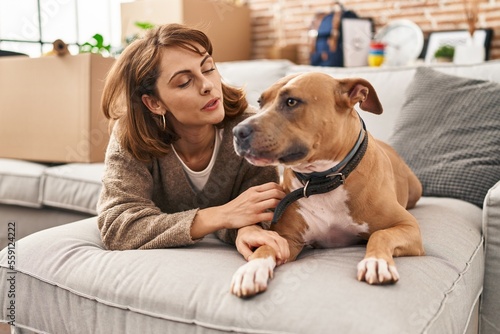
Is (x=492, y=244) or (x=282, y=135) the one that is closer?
(x=282, y=135)

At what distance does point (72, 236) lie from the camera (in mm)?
1673

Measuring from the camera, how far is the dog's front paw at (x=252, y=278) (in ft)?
3.88

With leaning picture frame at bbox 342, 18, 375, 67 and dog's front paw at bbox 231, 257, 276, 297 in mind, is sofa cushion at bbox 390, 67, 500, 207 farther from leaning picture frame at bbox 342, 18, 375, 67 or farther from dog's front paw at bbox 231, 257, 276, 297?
leaning picture frame at bbox 342, 18, 375, 67

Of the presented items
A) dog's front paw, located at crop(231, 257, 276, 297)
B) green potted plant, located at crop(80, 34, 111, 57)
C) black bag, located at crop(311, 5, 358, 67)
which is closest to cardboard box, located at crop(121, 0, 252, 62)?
black bag, located at crop(311, 5, 358, 67)

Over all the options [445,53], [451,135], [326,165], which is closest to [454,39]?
[445,53]

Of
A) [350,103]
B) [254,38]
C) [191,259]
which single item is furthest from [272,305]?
[254,38]

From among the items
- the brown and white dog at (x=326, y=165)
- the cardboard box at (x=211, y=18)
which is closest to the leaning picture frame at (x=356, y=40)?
the cardboard box at (x=211, y=18)

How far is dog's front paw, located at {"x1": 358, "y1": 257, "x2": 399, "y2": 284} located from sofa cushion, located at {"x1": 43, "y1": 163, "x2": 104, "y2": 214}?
5.27 ft

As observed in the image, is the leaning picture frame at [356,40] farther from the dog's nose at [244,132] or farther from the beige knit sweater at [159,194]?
the dog's nose at [244,132]

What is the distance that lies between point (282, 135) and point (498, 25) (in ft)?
8.51

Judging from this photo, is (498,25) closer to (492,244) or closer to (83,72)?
(492,244)

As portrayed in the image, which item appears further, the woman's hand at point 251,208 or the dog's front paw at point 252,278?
the woman's hand at point 251,208

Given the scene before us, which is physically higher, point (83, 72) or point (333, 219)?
point (83, 72)

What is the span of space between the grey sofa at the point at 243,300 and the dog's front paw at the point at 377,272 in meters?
0.02
